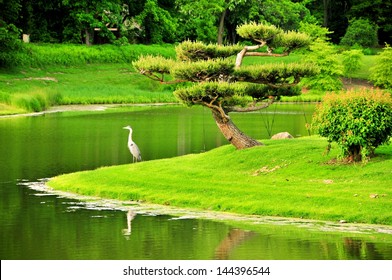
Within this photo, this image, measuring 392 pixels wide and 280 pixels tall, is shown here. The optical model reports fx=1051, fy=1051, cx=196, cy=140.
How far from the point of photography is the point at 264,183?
2141 centimetres

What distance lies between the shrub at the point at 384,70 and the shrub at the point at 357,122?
54.4m

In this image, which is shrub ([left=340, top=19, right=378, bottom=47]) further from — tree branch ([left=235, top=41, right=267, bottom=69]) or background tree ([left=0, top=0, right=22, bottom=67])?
tree branch ([left=235, top=41, right=267, bottom=69])

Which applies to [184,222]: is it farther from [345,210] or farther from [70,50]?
[70,50]

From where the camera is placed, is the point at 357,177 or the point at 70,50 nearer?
the point at 357,177

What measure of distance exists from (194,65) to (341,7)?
80.9 m

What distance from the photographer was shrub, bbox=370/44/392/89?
2980 inches

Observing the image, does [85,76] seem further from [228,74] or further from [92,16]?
[228,74]

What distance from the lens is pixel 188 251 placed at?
15.9 m

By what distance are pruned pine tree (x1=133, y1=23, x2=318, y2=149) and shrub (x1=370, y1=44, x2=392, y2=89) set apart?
167ft

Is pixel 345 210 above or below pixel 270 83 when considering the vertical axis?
below

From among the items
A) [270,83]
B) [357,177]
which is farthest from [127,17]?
[357,177]

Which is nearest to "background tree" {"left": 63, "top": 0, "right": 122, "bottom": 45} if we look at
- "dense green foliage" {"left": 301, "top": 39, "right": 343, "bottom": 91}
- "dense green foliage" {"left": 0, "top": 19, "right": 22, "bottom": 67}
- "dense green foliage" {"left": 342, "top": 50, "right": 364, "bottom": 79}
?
"dense green foliage" {"left": 0, "top": 19, "right": 22, "bottom": 67}
